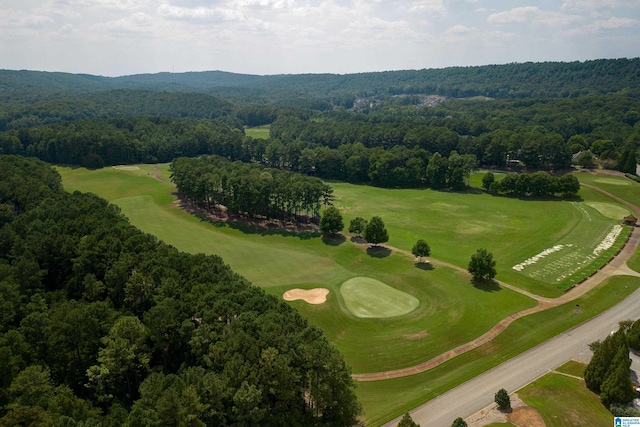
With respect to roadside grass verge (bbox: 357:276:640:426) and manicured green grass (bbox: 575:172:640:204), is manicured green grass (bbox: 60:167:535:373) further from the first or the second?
manicured green grass (bbox: 575:172:640:204)

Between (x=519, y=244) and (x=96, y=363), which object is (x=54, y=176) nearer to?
(x=96, y=363)

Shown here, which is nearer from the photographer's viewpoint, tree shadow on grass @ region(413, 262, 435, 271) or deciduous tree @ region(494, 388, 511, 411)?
deciduous tree @ region(494, 388, 511, 411)

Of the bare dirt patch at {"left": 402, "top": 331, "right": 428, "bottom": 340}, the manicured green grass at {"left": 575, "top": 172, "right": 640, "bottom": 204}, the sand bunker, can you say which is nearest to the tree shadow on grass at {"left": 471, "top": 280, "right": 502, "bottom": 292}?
the bare dirt patch at {"left": 402, "top": 331, "right": 428, "bottom": 340}

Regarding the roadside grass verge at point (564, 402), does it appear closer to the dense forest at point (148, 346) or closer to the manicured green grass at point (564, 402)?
the manicured green grass at point (564, 402)

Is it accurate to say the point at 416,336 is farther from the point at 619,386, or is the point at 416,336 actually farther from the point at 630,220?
the point at 630,220

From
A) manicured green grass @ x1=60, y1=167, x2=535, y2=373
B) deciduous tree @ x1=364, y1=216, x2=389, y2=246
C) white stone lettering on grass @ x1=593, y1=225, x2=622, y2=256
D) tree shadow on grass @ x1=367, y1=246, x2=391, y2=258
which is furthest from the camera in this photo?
deciduous tree @ x1=364, y1=216, x2=389, y2=246
